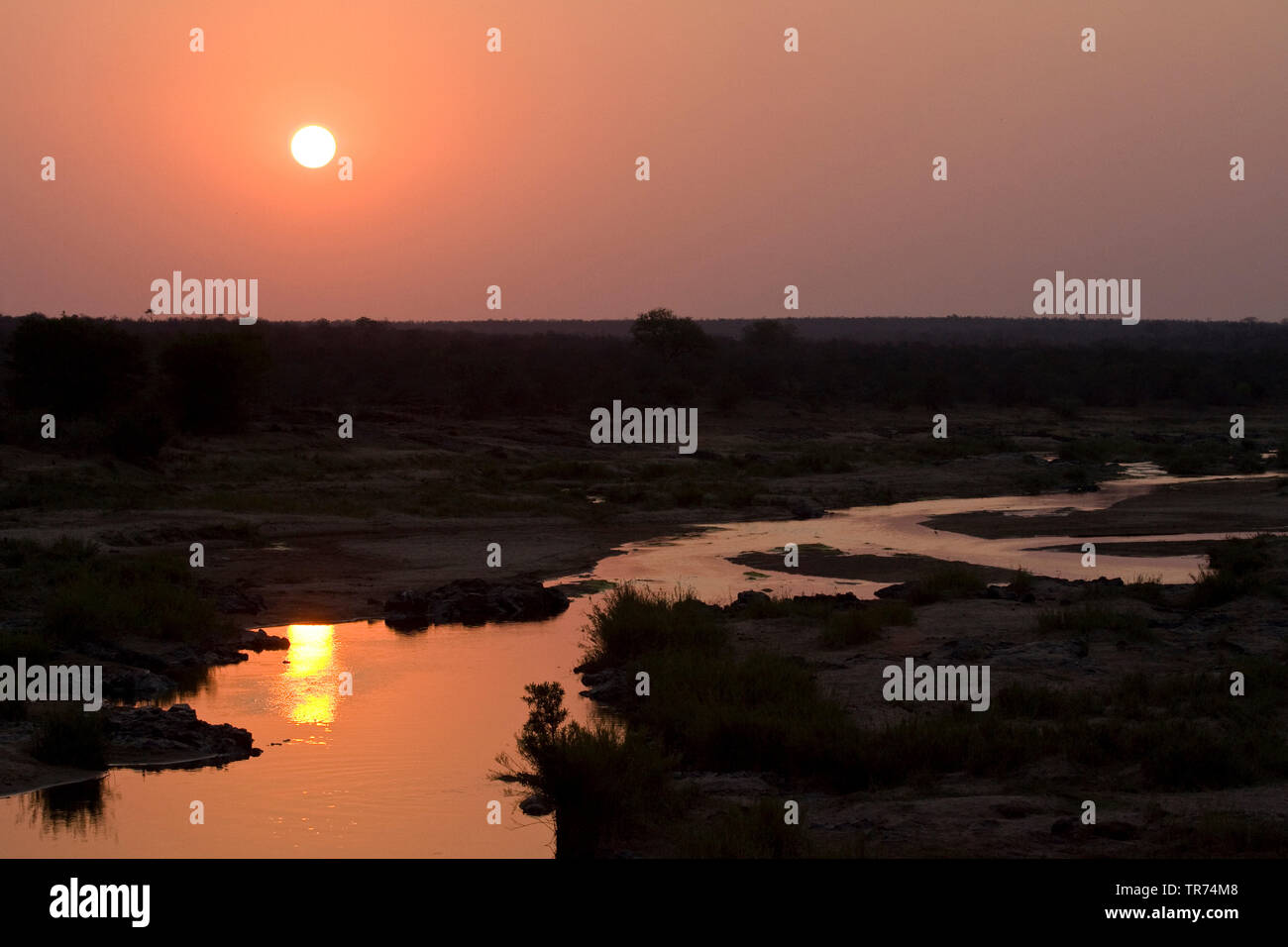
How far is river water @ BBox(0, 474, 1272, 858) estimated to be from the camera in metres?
10.5

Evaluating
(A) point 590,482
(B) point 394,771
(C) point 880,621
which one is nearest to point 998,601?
(C) point 880,621

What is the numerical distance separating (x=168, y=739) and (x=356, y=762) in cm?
184

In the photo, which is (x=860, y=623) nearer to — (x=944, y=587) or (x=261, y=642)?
(x=944, y=587)

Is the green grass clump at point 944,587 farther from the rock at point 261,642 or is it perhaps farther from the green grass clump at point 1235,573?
the rock at point 261,642

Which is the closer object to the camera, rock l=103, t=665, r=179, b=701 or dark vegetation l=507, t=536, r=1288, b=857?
dark vegetation l=507, t=536, r=1288, b=857

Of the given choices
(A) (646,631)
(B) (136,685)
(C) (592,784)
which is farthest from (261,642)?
(C) (592,784)

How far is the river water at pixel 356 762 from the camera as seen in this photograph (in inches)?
414

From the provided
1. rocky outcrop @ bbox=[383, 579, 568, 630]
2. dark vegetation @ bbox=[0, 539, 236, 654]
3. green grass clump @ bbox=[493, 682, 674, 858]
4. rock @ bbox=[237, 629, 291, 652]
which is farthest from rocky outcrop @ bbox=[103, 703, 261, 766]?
rocky outcrop @ bbox=[383, 579, 568, 630]

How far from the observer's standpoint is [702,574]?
25.5 m

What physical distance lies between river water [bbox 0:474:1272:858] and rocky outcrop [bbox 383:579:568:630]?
0.43m

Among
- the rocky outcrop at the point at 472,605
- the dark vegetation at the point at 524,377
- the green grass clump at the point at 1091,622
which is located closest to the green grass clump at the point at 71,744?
the rocky outcrop at the point at 472,605

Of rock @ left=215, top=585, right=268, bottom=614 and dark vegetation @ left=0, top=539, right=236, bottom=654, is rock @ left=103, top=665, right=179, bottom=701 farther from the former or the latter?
rock @ left=215, top=585, right=268, bottom=614
